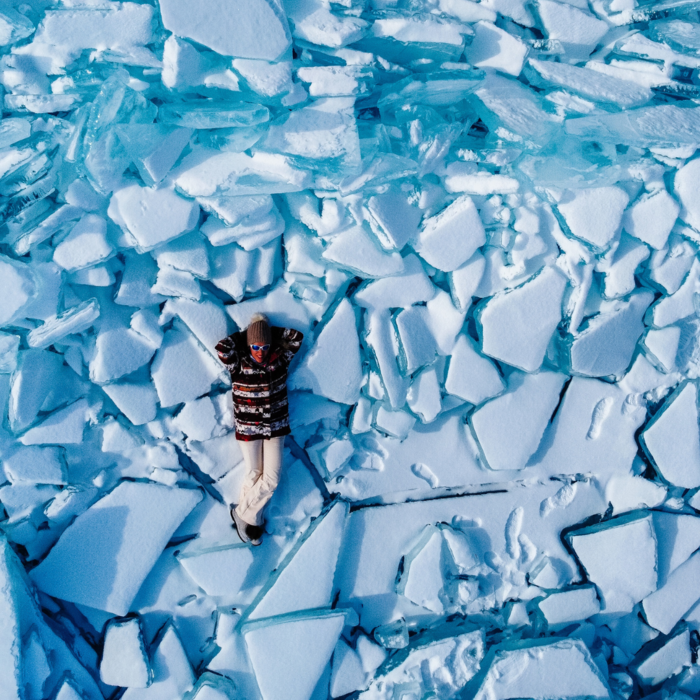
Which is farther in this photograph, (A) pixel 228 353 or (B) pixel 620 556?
(B) pixel 620 556

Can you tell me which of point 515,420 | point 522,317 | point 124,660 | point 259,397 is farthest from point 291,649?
point 522,317

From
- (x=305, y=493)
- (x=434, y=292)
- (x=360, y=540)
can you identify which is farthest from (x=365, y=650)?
(x=434, y=292)

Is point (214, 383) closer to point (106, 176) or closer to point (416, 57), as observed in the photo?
point (106, 176)

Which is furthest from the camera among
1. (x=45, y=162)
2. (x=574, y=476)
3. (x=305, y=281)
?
(x=574, y=476)

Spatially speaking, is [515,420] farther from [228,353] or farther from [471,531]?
[228,353]

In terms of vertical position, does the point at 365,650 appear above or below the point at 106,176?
below

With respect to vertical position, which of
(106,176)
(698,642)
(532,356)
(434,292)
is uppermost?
(106,176)

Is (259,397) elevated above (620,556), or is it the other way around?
(259,397)

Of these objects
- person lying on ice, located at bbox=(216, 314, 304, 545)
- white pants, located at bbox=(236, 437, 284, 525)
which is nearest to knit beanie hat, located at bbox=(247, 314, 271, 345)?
person lying on ice, located at bbox=(216, 314, 304, 545)

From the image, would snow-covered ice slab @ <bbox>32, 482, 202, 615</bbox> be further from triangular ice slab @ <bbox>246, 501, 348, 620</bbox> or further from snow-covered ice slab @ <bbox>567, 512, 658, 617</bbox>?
snow-covered ice slab @ <bbox>567, 512, 658, 617</bbox>
